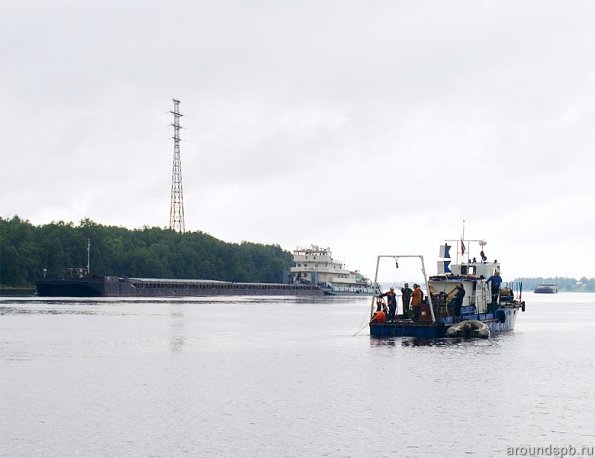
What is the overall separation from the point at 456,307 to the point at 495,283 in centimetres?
932

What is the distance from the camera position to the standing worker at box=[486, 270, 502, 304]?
84.8m

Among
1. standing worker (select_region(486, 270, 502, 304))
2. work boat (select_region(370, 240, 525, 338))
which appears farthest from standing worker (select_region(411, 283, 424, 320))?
standing worker (select_region(486, 270, 502, 304))

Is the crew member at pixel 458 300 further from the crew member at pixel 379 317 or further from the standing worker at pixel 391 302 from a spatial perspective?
the crew member at pixel 379 317

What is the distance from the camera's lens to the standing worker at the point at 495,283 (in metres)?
84.8

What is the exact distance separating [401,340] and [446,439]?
40.6 metres

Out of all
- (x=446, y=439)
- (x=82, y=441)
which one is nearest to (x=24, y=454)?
(x=82, y=441)

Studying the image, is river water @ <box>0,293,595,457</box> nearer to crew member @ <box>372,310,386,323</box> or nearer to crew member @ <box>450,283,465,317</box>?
crew member @ <box>372,310,386,323</box>

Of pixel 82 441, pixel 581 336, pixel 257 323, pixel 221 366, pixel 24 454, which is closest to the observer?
pixel 24 454

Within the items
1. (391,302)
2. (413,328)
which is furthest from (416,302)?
(391,302)

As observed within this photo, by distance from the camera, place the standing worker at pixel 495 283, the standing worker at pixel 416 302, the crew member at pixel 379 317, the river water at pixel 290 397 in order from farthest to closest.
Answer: the standing worker at pixel 495 283
the crew member at pixel 379 317
the standing worker at pixel 416 302
the river water at pixel 290 397

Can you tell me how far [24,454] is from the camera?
102ft

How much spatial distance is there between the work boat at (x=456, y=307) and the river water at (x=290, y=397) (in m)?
1.66

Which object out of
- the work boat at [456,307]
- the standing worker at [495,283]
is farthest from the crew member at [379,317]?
the standing worker at [495,283]

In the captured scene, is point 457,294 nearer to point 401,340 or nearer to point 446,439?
point 401,340
